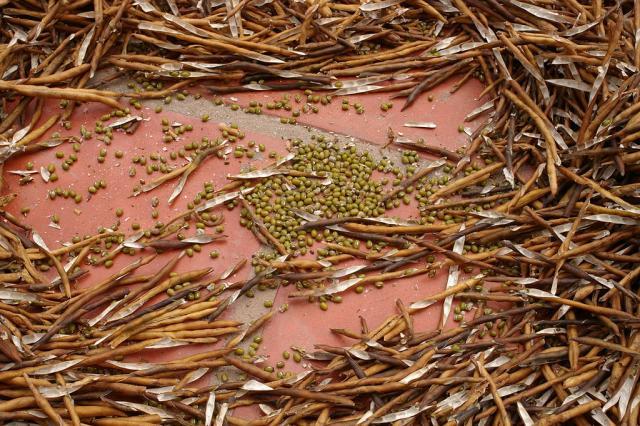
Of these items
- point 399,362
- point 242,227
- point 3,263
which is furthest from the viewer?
point 242,227

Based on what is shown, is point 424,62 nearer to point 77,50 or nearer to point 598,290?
point 598,290

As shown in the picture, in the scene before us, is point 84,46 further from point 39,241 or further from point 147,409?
point 147,409

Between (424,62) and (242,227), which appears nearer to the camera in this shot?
(242,227)

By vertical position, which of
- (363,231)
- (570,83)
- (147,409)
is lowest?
(147,409)

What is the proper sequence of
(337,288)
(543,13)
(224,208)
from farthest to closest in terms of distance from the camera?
(543,13), (224,208), (337,288)

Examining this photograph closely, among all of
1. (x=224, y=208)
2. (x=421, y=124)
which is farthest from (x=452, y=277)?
(x=224, y=208)

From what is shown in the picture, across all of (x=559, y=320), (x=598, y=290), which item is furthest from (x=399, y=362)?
(x=598, y=290)
